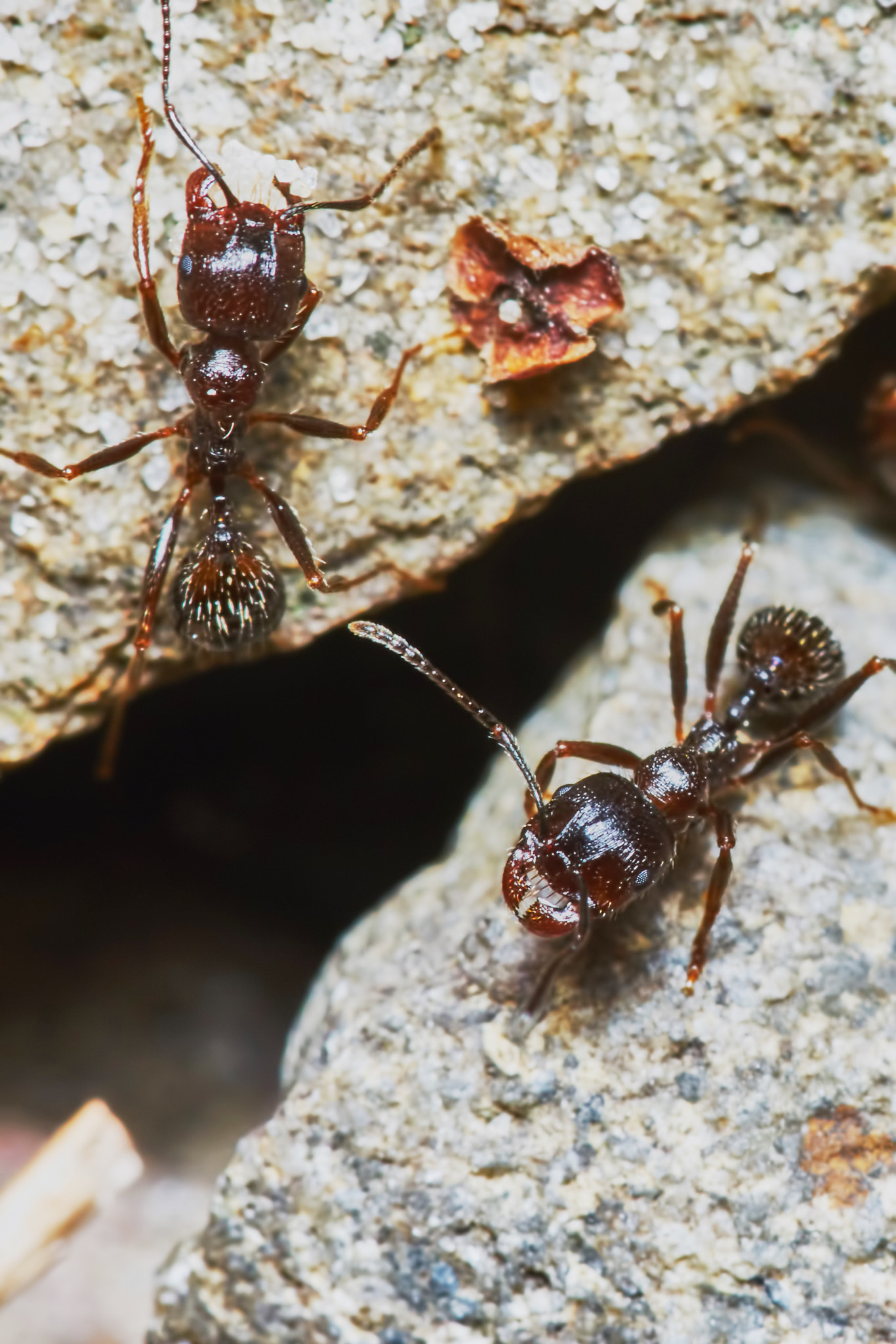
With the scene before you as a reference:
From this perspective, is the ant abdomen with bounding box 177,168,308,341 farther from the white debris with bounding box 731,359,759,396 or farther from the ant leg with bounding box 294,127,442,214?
the white debris with bounding box 731,359,759,396

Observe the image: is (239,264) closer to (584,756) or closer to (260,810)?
(584,756)

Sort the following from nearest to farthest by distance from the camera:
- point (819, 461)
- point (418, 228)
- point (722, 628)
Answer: point (418, 228), point (722, 628), point (819, 461)

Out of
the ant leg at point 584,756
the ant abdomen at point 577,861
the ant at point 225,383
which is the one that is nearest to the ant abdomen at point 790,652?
the ant leg at point 584,756

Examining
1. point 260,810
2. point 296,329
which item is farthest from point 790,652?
point 260,810

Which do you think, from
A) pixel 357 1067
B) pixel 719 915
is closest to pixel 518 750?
pixel 719 915

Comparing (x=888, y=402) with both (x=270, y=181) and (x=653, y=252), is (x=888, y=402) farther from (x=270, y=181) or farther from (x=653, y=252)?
(x=270, y=181)

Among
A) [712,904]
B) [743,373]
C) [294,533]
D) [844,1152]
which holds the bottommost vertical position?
[844,1152]
